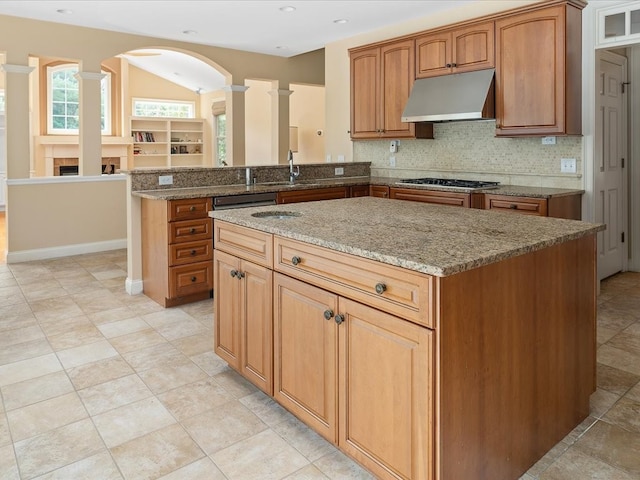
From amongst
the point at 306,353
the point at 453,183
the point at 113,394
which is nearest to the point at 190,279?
the point at 113,394

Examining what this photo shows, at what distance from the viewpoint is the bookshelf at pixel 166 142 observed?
445 inches

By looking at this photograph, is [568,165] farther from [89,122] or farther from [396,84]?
[89,122]

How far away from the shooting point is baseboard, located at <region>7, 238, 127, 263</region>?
5.55 m

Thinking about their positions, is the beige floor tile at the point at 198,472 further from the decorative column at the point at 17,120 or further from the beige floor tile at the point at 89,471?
the decorative column at the point at 17,120

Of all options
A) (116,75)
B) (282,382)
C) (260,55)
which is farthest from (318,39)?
(116,75)

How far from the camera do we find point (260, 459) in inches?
77.1

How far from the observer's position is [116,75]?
36.0 ft

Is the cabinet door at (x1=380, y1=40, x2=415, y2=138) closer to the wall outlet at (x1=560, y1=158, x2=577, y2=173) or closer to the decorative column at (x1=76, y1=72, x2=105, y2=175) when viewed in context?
the wall outlet at (x1=560, y1=158, x2=577, y2=173)

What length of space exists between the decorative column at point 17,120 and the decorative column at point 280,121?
3248 mm

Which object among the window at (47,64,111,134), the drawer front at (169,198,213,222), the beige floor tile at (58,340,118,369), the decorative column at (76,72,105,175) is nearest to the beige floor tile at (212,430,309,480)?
the beige floor tile at (58,340,118,369)

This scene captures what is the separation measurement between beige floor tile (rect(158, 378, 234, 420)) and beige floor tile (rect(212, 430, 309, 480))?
375 millimetres

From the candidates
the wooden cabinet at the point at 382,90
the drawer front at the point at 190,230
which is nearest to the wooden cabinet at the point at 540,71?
the wooden cabinet at the point at 382,90

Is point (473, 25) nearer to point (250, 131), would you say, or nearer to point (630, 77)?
point (630, 77)

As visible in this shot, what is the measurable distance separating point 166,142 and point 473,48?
8.82 m
